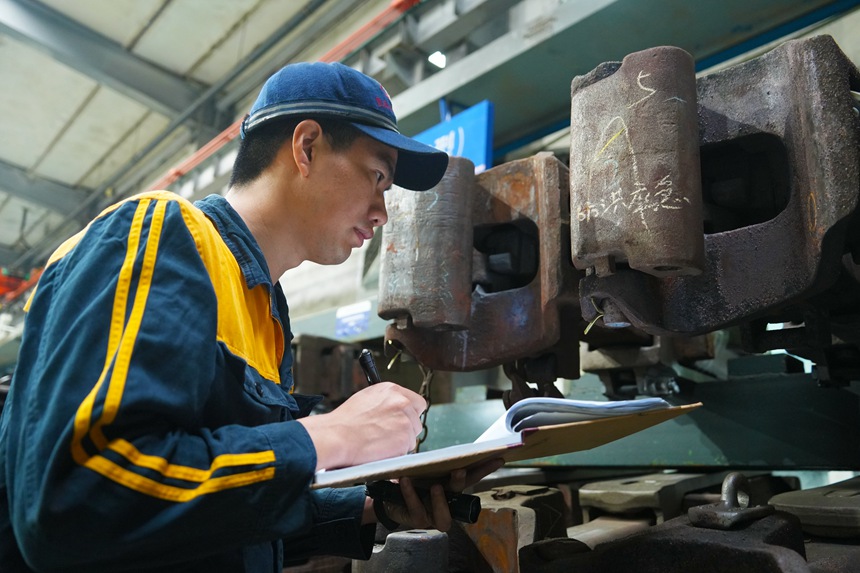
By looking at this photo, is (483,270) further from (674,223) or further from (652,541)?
Result: (652,541)

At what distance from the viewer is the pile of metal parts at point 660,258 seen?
3.02 feet

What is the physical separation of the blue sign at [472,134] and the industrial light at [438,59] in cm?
36

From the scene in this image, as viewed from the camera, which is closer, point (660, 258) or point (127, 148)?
point (660, 258)

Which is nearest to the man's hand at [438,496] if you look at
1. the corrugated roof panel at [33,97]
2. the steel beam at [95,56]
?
the steel beam at [95,56]

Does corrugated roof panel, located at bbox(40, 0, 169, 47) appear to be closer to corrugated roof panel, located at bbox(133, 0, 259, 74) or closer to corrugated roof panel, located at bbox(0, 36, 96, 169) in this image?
corrugated roof panel, located at bbox(133, 0, 259, 74)

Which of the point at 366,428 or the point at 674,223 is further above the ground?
the point at 674,223

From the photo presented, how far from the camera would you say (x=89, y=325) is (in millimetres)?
634

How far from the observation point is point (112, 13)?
13.8ft

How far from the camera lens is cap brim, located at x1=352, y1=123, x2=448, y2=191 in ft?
3.58

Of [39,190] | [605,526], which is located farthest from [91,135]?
[605,526]

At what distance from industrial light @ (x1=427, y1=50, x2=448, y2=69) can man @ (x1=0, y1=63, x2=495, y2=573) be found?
70.9 inches

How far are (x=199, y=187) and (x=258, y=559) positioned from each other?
3.73m

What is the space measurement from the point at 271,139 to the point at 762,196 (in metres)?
0.79

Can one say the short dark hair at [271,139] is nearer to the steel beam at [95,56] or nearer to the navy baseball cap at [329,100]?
the navy baseball cap at [329,100]
